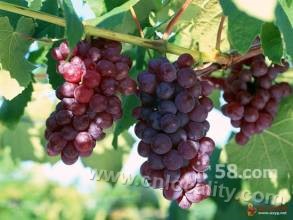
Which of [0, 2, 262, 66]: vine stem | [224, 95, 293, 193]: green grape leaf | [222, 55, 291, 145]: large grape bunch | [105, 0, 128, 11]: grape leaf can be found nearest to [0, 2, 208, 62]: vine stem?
[0, 2, 262, 66]: vine stem

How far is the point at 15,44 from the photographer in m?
1.39

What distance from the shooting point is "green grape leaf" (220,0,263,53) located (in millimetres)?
1148

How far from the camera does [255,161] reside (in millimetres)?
1890

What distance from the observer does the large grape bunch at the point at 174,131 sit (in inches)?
48.1

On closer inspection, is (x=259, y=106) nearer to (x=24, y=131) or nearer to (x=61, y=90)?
(x=61, y=90)

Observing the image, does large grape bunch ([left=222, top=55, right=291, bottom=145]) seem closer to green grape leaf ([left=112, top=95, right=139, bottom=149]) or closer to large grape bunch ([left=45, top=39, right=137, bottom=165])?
green grape leaf ([left=112, top=95, right=139, bottom=149])

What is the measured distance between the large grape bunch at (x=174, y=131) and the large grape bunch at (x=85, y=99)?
6cm

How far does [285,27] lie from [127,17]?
43cm

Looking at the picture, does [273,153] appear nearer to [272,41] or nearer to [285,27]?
[272,41]

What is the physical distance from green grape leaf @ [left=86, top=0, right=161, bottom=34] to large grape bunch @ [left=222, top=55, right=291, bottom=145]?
0.31 m

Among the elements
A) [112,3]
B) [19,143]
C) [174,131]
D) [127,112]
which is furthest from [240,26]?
[19,143]

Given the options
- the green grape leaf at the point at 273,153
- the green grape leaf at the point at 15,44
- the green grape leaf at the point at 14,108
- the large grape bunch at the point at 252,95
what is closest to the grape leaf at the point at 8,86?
the green grape leaf at the point at 15,44

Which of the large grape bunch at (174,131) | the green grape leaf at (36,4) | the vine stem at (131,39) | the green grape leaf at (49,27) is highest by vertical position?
the green grape leaf at (36,4)

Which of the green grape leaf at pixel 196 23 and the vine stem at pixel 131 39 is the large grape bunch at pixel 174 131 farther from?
the green grape leaf at pixel 196 23
